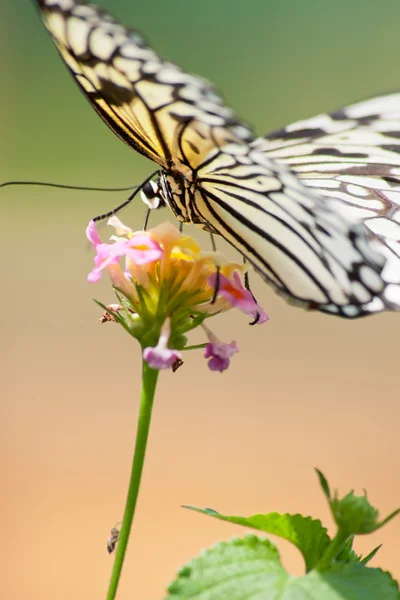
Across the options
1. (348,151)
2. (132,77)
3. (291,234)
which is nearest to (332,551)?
(291,234)

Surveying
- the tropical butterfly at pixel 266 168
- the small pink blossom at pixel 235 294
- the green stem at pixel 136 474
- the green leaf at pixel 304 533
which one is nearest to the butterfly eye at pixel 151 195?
the tropical butterfly at pixel 266 168

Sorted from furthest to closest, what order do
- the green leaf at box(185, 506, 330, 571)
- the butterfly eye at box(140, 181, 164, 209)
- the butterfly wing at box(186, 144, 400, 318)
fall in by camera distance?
the butterfly eye at box(140, 181, 164, 209), the butterfly wing at box(186, 144, 400, 318), the green leaf at box(185, 506, 330, 571)

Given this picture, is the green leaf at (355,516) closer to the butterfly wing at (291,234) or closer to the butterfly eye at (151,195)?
the butterfly wing at (291,234)

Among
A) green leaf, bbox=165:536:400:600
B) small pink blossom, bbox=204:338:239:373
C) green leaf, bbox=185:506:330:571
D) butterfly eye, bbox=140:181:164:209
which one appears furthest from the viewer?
butterfly eye, bbox=140:181:164:209

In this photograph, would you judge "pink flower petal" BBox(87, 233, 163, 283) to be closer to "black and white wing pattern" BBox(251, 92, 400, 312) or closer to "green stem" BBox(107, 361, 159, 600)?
"green stem" BBox(107, 361, 159, 600)

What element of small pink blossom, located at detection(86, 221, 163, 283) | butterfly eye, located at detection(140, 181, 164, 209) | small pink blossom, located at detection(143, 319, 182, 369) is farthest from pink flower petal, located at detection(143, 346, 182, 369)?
butterfly eye, located at detection(140, 181, 164, 209)

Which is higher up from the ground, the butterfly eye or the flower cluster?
the butterfly eye

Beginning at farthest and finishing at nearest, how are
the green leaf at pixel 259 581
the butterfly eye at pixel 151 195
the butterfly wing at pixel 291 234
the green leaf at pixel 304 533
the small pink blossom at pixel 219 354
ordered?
the butterfly eye at pixel 151 195 < the butterfly wing at pixel 291 234 < the small pink blossom at pixel 219 354 < the green leaf at pixel 304 533 < the green leaf at pixel 259 581

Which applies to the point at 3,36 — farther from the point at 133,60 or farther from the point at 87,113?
the point at 133,60
